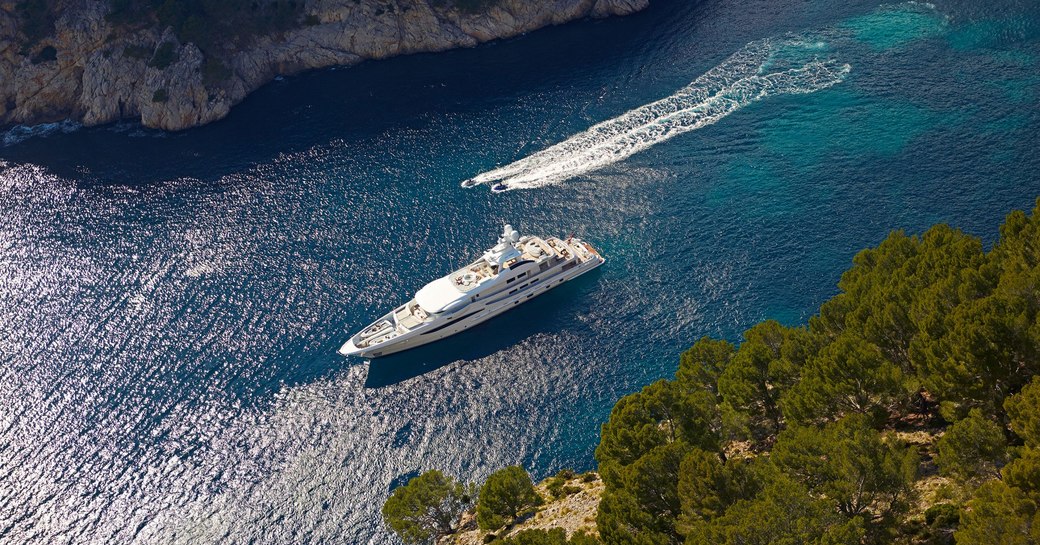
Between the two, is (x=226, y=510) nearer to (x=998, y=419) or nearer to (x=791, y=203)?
(x=998, y=419)

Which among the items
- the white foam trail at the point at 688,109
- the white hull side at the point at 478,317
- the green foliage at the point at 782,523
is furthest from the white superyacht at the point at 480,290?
the green foliage at the point at 782,523

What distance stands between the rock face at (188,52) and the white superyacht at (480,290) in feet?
255

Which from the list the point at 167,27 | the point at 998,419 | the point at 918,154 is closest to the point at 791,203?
the point at 918,154

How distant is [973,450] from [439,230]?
82644mm

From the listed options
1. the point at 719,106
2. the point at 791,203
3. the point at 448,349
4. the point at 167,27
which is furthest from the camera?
the point at 167,27

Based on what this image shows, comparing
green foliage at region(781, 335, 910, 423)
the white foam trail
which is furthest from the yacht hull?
green foliage at region(781, 335, 910, 423)

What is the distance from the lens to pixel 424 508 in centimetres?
8144

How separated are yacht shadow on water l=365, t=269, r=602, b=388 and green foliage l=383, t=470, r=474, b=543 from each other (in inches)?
919

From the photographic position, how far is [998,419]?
2709 inches

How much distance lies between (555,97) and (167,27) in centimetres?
8523

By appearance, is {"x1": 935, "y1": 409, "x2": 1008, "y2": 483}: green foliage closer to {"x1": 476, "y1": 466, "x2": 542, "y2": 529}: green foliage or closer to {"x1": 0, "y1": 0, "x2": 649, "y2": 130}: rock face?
{"x1": 476, "y1": 466, "x2": 542, "y2": 529}: green foliage

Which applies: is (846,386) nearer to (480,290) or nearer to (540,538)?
(540,538)

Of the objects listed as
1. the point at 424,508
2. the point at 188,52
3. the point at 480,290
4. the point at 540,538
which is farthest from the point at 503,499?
the point at 188,52

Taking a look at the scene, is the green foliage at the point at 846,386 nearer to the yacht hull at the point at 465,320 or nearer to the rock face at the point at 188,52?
the yacht hull at the point at 465,320
